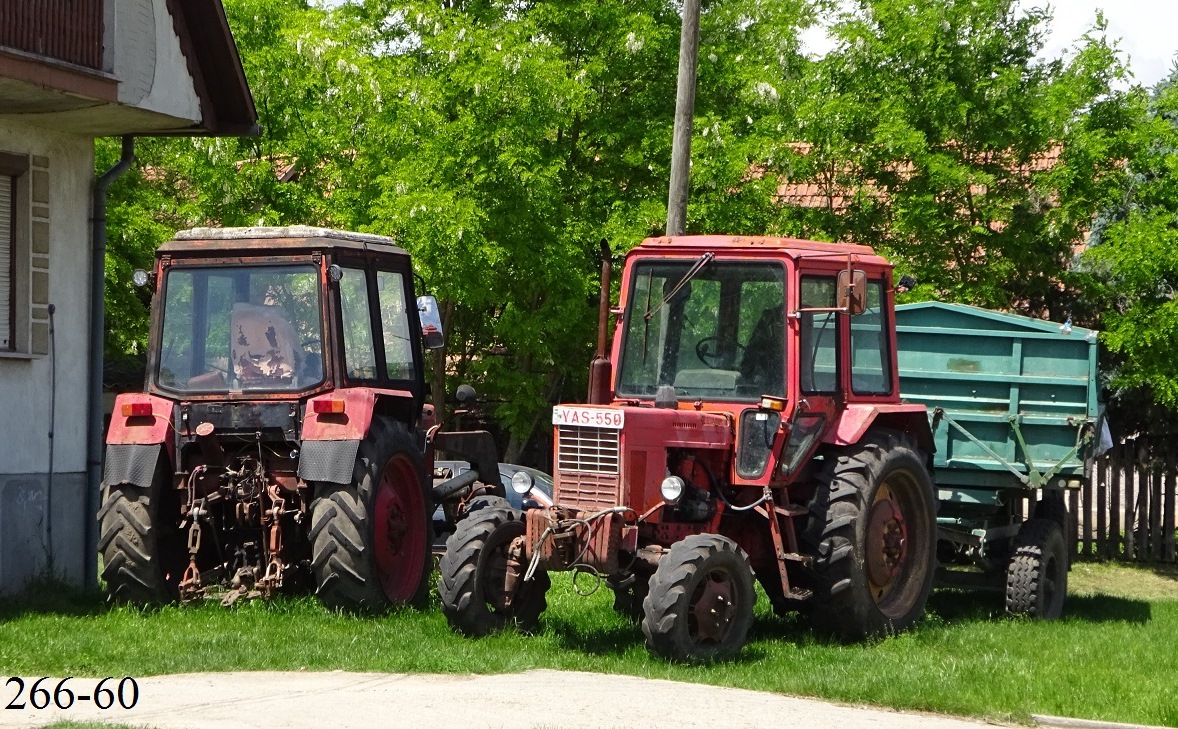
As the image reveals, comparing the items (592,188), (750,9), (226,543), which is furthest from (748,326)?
(750,9)

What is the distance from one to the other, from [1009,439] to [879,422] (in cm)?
254

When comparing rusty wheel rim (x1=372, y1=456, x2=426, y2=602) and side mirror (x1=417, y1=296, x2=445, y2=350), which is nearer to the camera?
rusty wheel rim (x1=372, y1=456, x2=426, y2=602)

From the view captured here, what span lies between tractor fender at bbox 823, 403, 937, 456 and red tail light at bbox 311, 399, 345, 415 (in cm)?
339

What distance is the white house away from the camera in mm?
13078

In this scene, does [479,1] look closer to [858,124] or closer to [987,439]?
[858,124]

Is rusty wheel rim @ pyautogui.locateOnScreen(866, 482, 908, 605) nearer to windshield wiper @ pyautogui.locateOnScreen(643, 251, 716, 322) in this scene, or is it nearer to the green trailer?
the green trailer

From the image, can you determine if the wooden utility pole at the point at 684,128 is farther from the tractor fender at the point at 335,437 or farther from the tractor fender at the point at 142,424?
the tractor fender at the point at 142,424

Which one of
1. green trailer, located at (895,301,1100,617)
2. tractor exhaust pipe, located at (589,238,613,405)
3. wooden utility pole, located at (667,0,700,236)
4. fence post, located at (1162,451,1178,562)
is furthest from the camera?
fence post, located at (1162,451,1178,562)

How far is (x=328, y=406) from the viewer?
11500 millimetres

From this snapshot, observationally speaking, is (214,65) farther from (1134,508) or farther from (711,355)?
(1134,508)

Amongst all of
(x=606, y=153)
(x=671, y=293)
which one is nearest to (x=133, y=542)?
(x=671, y=293)

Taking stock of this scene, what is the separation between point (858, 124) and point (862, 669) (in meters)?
11.0

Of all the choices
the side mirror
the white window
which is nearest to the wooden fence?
the side mirror

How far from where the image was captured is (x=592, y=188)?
976 inches
